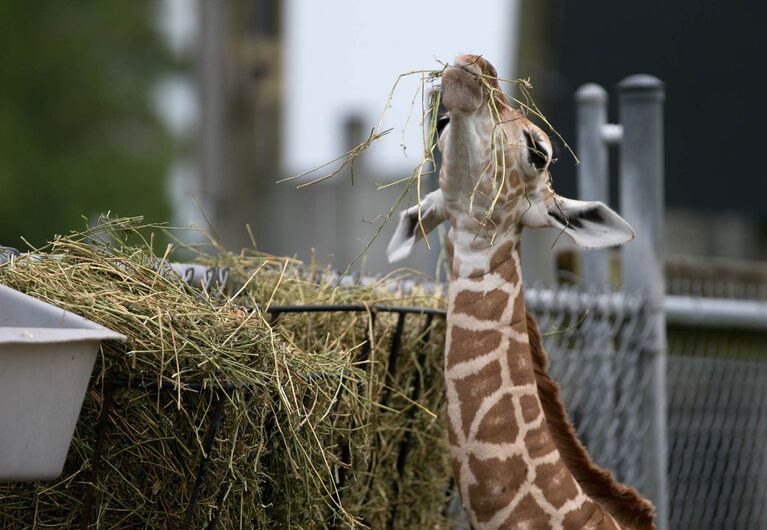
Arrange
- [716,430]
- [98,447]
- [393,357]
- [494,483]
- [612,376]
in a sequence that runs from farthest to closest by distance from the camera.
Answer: [716,430] < [612,376] < [393,357] < [494,483] < [98,447]

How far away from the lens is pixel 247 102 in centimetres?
1864

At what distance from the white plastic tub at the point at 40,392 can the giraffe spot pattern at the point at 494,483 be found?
102cm

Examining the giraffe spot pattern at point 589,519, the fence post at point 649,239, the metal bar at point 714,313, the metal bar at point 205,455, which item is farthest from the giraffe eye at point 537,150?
the metal bar at point 714,313

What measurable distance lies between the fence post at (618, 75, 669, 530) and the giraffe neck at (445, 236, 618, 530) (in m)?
1.41

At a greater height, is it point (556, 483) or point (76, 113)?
point (556, 483)

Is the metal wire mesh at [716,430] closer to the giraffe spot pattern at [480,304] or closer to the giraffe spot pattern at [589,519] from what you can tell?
the giraffe spot pattern at [589,519]

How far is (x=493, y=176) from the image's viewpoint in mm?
2871

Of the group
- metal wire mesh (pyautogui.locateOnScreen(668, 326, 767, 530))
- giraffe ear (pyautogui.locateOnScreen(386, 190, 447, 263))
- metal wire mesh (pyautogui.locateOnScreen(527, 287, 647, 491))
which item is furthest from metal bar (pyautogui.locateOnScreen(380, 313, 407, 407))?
metal wire mesh (pyautogui.locateOnScreen(668, 326, 767, 530))

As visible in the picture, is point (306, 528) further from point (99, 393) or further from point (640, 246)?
point (640, 246)

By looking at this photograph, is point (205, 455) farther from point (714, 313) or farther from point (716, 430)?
point (716, 430)

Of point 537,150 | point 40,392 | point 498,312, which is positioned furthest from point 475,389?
point 40,392

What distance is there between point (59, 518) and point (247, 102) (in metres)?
16.5

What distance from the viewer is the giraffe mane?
10.2 feet

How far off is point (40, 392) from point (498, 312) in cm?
118
